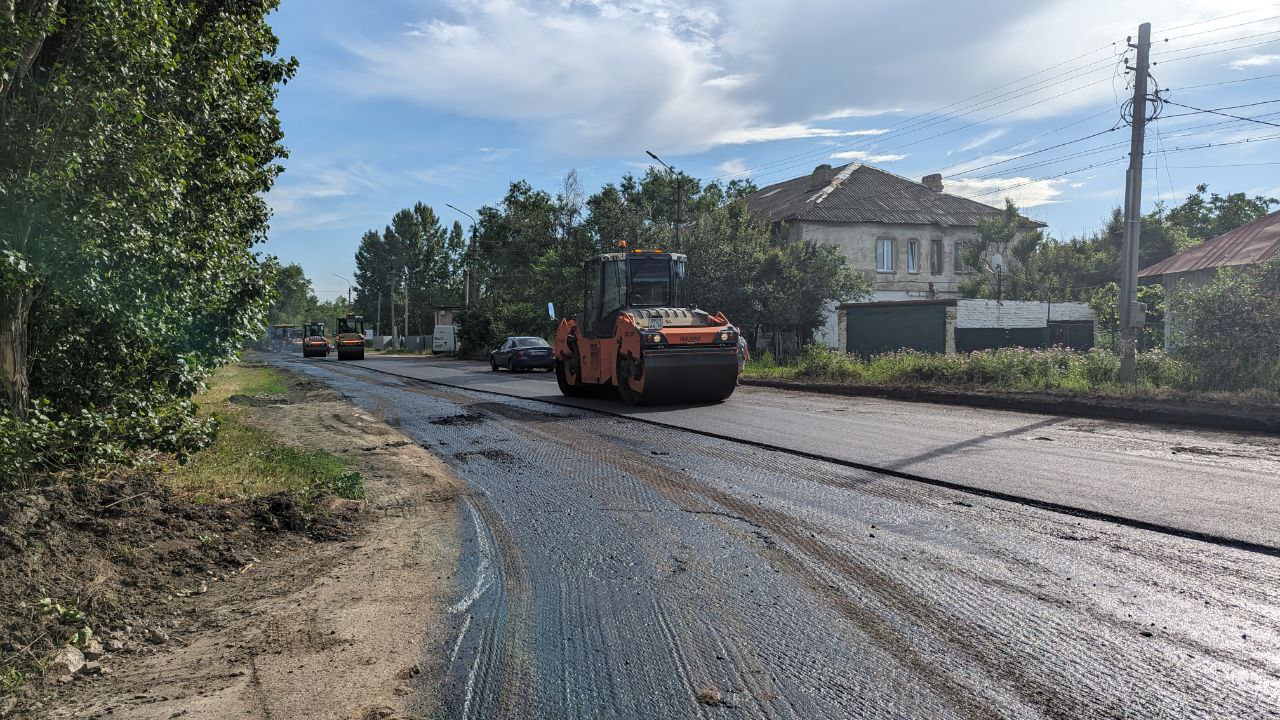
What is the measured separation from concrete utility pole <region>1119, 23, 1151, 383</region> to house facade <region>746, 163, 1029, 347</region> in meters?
22.0

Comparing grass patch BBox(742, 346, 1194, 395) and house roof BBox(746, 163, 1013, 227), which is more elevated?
house roof BBox(746, 163, 1013, 227)

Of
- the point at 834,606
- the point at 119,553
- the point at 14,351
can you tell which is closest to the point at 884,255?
the point at 14,351

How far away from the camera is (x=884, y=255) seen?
39938 mm

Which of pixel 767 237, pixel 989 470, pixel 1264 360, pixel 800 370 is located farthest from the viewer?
pixel 767 237

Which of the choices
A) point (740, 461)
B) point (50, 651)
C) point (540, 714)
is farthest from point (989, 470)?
point (50, 651)

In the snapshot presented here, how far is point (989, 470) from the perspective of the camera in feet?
25.1

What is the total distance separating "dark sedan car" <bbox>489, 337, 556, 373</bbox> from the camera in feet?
99.2

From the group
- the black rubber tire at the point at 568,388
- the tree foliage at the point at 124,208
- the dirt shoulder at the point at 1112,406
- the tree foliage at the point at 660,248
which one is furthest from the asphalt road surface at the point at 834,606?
the tree foliage at the point at 660,248

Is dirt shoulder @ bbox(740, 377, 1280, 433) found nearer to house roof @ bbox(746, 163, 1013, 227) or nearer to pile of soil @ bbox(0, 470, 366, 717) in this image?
pile of soil @ bbox(0, 470, 366, 717)

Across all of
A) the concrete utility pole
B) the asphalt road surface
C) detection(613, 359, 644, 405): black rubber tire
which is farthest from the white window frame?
the asphalt road surface

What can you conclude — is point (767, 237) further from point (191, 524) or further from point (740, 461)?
point (191, 524)

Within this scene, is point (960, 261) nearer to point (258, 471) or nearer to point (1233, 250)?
point (1233, 250)

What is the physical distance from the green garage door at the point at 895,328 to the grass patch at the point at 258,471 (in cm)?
1904

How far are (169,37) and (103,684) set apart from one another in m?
5.21
